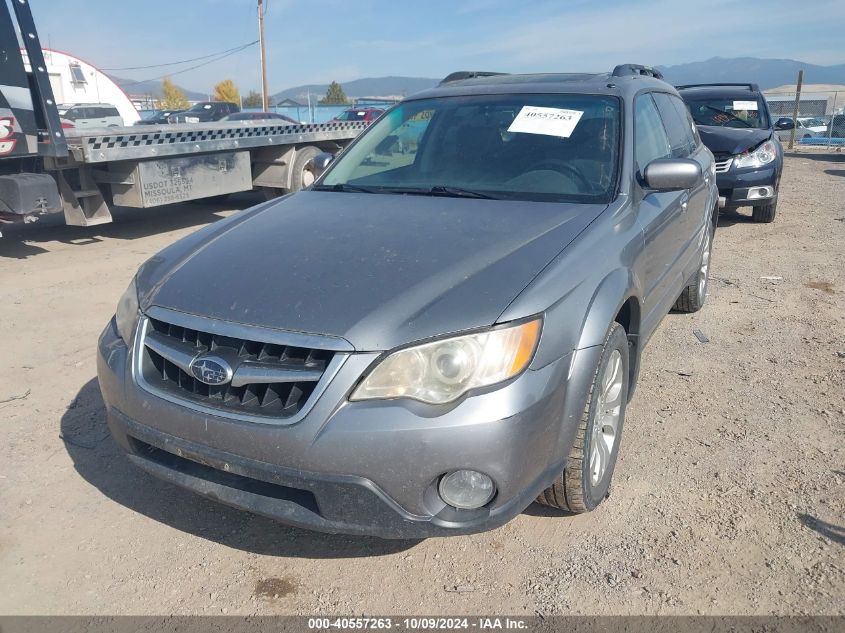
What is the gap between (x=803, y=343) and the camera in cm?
461

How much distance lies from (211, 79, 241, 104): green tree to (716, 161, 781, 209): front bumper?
76.7 metres

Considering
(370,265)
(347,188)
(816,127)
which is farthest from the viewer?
(816,127)

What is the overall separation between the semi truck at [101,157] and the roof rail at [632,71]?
274 centimetres

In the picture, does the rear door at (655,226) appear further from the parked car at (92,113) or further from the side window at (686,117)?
the parked car at (92,113)

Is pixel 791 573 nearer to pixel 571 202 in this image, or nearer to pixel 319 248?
pixel 571 202

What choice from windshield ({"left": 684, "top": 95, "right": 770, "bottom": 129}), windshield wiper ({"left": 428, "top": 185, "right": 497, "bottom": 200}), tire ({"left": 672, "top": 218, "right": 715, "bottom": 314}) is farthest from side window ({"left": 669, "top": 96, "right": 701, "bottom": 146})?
windshield ({"left": 684, "top": 95, "right": 770, "bottom": 129})

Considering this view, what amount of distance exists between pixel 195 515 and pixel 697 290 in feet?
12.8

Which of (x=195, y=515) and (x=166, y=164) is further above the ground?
(x=166, y=164)

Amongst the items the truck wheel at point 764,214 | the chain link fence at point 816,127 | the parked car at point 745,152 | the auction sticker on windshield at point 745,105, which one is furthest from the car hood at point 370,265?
the chain link fence at point 816,127

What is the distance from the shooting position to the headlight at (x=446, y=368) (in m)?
2.10

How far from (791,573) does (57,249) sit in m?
7.76

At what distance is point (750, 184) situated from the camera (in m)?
8.20

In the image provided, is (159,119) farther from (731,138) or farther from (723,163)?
(723,163)

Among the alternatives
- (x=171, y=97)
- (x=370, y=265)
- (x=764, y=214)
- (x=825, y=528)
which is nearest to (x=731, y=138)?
(x=764, y=214)
